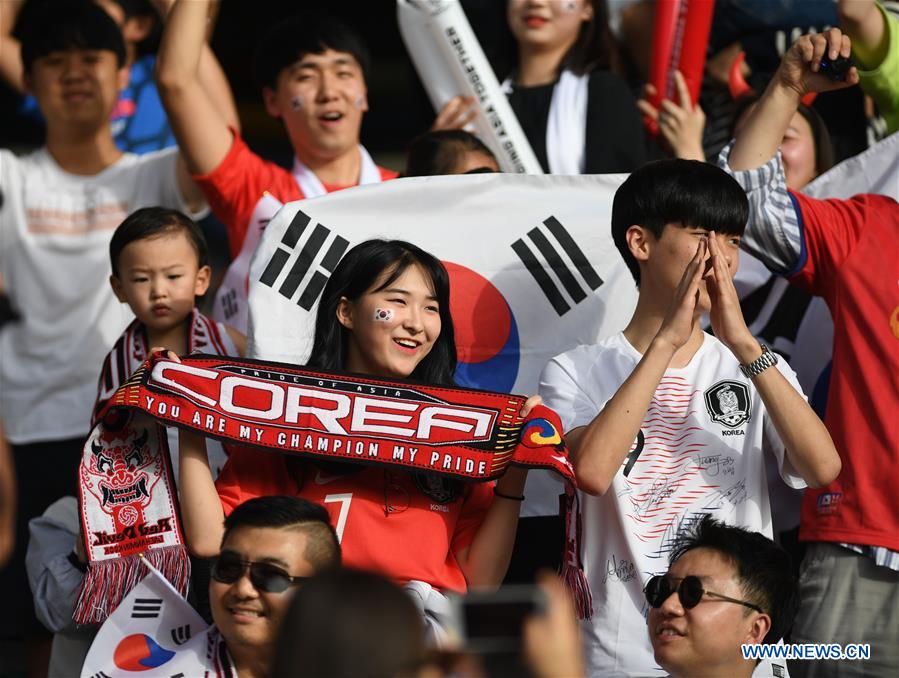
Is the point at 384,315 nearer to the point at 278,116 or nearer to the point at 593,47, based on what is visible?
the point at 278,116

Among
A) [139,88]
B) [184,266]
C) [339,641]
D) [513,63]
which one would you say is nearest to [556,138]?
[513,63]

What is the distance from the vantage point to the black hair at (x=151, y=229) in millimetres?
4629

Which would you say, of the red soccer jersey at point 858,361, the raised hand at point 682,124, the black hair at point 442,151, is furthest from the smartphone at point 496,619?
the raised hand at point 682,124

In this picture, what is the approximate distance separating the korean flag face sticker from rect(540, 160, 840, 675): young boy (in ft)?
1.56

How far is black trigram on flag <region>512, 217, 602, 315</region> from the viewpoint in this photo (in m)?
4.75

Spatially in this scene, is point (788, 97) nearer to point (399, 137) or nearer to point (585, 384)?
point (585, 384)

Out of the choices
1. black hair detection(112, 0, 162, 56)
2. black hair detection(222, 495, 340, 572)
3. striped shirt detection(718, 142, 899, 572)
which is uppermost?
black hair detection(112, 0, 162, 56)

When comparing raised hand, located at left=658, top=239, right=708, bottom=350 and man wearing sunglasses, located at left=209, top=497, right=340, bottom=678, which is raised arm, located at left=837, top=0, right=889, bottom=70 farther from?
man wearing sunglasses, located at left=209, top=497, right=340, bottom=678

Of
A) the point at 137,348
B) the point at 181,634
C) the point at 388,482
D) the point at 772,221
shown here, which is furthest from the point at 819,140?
the point at 181,634

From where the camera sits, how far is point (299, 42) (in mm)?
5500

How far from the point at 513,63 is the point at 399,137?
124 inches

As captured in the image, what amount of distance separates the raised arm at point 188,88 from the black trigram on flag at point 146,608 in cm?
195

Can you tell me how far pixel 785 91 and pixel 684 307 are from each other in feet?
3.28

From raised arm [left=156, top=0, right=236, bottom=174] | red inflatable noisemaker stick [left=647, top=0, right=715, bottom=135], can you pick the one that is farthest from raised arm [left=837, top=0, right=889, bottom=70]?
raised arm [left=156, top=0, right=236, bottom=174]
